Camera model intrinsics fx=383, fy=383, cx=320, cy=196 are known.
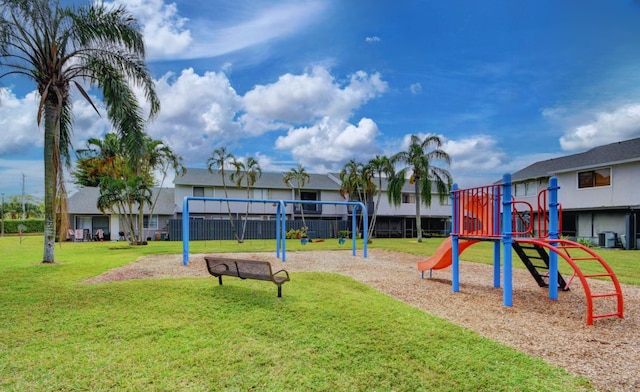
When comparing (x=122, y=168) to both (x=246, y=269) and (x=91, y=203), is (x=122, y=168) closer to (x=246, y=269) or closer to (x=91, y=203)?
(x=91, y=203)

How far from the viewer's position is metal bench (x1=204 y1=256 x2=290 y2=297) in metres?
8.17

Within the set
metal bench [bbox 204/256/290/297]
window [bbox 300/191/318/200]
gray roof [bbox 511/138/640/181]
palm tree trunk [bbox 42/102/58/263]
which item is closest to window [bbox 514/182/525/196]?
gray roof [bbox 511/138/640/181]

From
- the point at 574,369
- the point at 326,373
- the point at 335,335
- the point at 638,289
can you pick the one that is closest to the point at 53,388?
the point at 326,373

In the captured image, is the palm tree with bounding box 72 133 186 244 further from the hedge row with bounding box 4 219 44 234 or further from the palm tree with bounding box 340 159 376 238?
the hedge row with bounding box 4 219 44 234

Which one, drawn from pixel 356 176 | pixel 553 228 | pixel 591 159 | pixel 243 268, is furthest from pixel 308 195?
pixel 553 228

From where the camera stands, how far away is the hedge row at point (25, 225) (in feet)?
153

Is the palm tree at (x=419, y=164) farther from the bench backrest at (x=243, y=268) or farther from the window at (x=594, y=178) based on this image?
the bench backrest at (x=243, y=268)

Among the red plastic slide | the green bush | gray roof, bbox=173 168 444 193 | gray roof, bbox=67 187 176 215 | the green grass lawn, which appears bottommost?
the green bush

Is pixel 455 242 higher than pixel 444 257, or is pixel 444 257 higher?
pixel 455 242

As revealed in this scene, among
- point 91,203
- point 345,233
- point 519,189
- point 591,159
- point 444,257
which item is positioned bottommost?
point 345,233

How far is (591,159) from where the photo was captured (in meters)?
28.3

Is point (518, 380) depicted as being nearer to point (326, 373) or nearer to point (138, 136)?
point (326, 373)

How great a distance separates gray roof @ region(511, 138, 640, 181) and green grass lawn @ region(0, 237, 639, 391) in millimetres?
25629

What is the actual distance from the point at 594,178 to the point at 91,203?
43.7 metres
